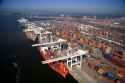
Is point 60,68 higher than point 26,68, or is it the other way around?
point 60,68

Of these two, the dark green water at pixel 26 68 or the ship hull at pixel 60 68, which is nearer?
the dark green water at pixel 26 68

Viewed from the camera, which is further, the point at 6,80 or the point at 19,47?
the point at 19,47

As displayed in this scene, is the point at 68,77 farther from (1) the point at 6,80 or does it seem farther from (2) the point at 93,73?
(1) the point at 6,80

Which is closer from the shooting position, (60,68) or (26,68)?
(60,68)

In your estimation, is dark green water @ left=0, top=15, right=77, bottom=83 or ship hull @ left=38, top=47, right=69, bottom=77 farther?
ship hull @ left=38, top=47, right=69, bottom=77

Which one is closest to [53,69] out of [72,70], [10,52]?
[72,70]

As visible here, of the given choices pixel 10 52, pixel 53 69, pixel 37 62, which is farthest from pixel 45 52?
pixel 10 52

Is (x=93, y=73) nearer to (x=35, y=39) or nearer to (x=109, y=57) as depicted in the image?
(x=109, y=57)

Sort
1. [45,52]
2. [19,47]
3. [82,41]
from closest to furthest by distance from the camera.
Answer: [45,52], [19,47], [82,41]

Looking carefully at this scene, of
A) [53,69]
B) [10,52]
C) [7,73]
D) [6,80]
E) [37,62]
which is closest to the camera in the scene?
[6,80]
